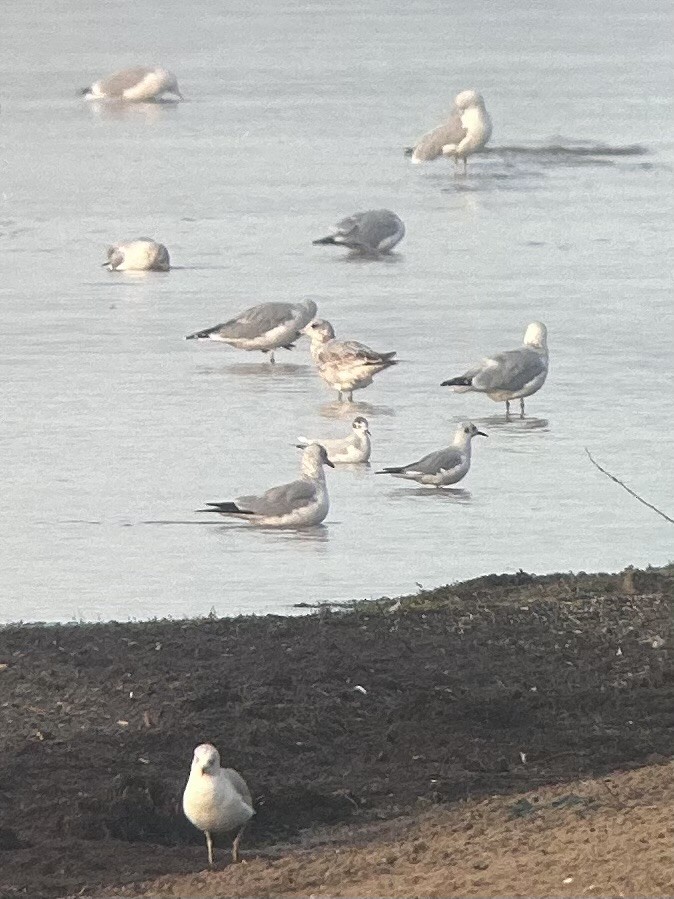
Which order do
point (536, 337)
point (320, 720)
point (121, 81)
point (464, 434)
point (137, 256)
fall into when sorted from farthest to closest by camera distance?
point (121, 81) < point (137, 256) < point (536, 337) < point (464, 434) < point (320, 720)

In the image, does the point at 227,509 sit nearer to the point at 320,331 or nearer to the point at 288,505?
the point at 288,505

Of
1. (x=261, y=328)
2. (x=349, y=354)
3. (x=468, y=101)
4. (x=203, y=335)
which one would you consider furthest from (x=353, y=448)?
(x=468, y=101)

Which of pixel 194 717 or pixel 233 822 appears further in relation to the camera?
pixel 194 717

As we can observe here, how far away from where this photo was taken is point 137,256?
14.6 m

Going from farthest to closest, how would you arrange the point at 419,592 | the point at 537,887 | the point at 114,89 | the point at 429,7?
1. the point at 429,7
2. the point at 114,89
3. the point at 419,592
4. the point at 537,887

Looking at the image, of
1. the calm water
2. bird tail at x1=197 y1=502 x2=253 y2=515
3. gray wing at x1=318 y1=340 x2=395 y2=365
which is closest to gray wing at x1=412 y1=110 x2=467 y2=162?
the calm water

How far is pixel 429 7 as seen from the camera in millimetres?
33344

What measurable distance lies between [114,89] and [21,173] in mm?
4842

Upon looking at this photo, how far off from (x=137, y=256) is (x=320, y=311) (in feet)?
5.30

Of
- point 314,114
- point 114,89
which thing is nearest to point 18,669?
point 314,114

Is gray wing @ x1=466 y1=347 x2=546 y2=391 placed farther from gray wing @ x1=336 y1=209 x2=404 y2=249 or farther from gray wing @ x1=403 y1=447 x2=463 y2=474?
gray wing @ x1=336 y1=209 x2=404 y2=249

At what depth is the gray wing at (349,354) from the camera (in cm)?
1125

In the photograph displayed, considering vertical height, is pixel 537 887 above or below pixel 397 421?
above

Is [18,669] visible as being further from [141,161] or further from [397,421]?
[141,161]
